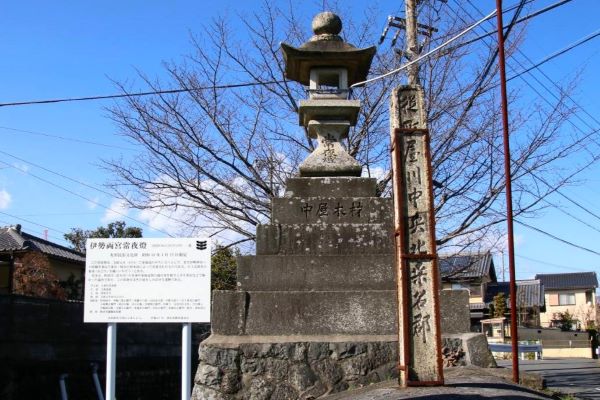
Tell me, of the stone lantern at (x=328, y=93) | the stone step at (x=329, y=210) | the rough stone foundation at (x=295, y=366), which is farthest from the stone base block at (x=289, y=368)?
the stone lantern at (x=328, y=93)

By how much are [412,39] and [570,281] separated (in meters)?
41.2

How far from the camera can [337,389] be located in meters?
6.45

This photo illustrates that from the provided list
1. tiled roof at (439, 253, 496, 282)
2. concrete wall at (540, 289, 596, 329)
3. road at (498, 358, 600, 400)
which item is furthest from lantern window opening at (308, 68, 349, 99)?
concrete wall at (540, 289, 596, 329)

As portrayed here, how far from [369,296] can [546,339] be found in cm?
2881

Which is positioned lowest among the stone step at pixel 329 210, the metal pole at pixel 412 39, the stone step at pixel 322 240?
the stone step at pixel 322 240

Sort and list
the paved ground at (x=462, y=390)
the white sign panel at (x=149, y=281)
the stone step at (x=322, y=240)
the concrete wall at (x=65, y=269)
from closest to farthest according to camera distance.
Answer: the paved ground at (x=462, y=390), the white sign panel at (x=149, y=281), the stone step at (x=322, y=240), the concrete wall at (x=65, y=269)

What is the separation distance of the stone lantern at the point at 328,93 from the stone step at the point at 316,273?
1304 millimetres

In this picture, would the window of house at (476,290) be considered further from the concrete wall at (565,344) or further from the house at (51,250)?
the house at (51,250)

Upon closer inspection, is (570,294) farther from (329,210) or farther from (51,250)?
(329,210)

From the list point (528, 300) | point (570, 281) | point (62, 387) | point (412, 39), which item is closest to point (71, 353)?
point (62, 387)

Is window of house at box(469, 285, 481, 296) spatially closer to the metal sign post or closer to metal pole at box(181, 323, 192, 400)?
metal pole at box(181, 323, 192, 400)

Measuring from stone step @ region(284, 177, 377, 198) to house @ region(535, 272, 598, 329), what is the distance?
41889 mm

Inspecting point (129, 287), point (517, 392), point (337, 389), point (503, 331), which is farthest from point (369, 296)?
point (503, 331)

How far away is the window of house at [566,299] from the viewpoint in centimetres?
4697
